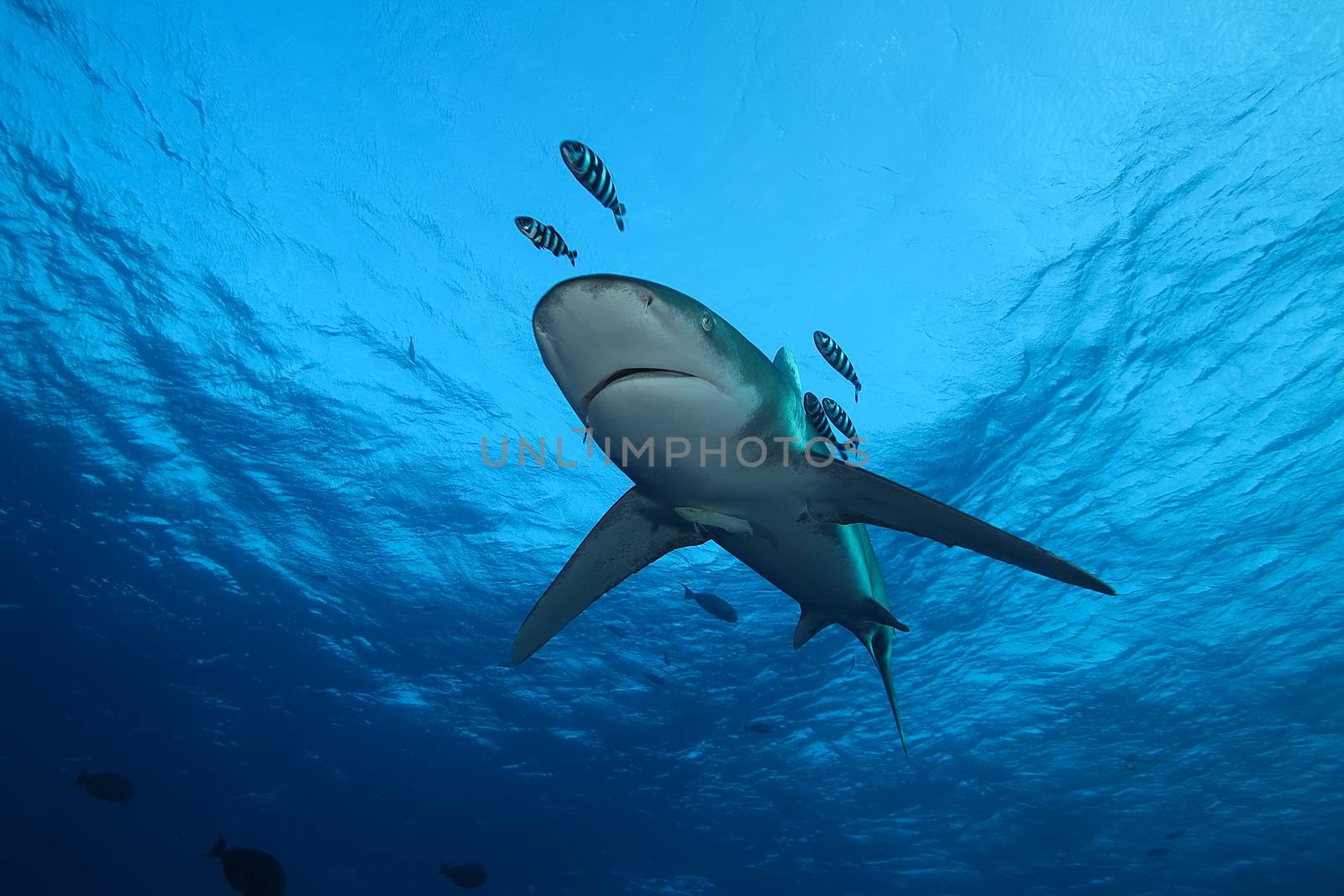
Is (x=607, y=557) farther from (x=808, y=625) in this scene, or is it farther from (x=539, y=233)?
(x=539, y=233)

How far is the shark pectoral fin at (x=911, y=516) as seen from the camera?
3.31 m

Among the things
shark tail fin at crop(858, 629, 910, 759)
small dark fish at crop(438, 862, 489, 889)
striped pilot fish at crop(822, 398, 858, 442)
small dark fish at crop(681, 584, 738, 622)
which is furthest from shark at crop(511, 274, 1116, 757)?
small dark fish at crop(438, 862, 489, 889)

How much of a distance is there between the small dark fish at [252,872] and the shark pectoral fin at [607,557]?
830 cm

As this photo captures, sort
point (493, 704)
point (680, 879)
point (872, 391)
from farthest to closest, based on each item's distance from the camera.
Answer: point (680, 879), point (493, 704), point (872, 391)

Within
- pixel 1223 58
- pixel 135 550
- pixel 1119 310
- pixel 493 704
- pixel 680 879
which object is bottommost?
pixel 680 879

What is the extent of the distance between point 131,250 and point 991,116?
16.9 metres

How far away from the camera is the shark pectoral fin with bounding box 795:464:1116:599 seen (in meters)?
3.31

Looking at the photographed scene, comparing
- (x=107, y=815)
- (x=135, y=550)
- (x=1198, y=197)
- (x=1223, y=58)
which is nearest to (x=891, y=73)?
(x=1223, y=58)

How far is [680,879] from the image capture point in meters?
32.4

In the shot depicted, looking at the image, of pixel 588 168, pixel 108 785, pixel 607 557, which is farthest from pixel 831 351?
pixel 108 785

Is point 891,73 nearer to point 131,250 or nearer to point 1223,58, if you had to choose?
point 1223,58

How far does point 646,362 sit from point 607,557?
2.33 m

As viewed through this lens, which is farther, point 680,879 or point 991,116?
point 680,879

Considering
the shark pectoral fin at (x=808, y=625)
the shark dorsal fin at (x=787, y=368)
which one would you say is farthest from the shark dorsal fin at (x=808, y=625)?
the shark dorsal fin at (x=787, y=368)
